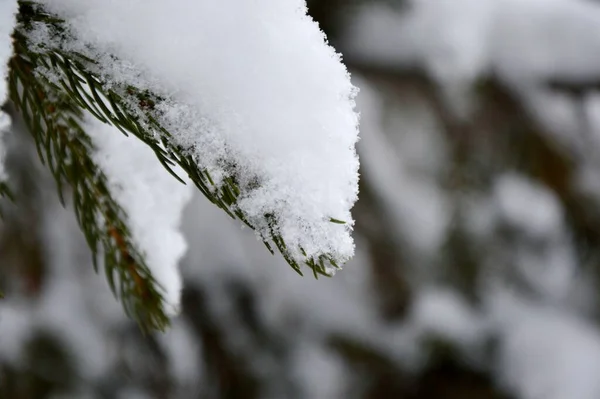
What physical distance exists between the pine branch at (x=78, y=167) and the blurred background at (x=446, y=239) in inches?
48.3

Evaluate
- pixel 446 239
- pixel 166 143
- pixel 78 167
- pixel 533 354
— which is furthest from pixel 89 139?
pixel 533 354

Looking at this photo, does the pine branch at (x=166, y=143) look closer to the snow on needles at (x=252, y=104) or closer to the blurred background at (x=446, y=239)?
the snow on needles at (x=252, y=104)

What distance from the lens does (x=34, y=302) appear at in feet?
5.03

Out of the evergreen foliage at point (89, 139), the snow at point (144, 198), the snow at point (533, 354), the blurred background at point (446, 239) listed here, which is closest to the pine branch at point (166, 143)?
the evergreen foliage at point (89, 139)

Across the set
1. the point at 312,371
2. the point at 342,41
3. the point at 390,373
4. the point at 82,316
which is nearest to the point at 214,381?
the point at 312,371

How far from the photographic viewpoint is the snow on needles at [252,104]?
0.28m

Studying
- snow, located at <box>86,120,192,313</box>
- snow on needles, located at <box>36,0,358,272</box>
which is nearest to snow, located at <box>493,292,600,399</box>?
snow, located at <box>86,120,192,313</box>

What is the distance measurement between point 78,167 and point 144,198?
12cm

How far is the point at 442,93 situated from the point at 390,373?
1005mm

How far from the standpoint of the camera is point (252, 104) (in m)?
0.28

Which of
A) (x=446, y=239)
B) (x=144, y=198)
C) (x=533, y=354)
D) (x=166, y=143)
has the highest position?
(x=166, y=143)

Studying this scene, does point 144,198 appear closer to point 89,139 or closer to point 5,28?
point 89,139

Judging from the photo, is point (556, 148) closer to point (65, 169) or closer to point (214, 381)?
point (214, 381)

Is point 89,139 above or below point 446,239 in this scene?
above
